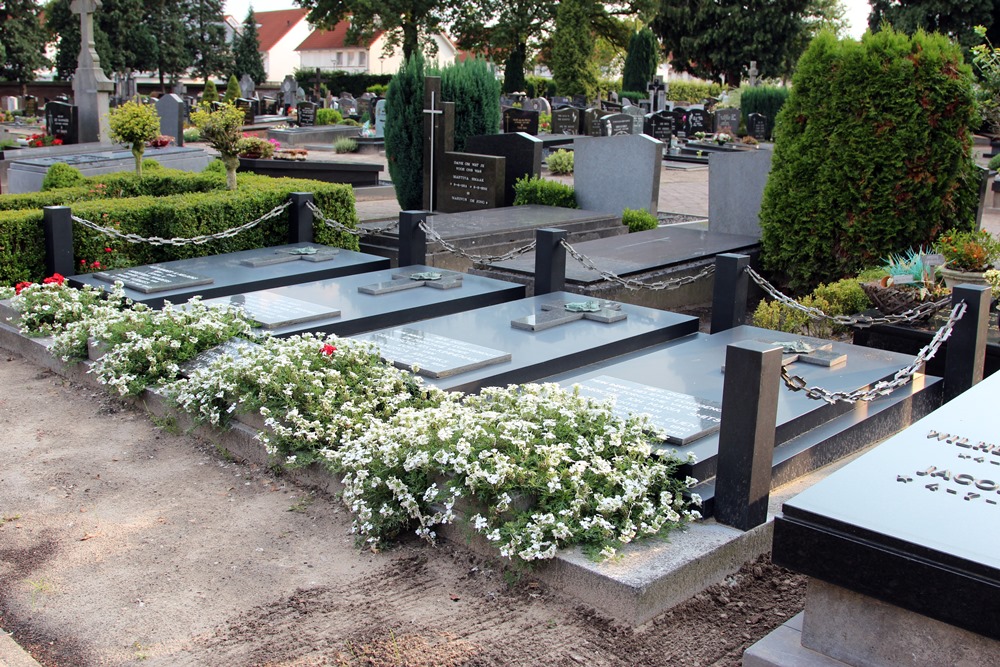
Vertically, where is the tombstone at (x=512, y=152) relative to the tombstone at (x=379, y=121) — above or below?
below

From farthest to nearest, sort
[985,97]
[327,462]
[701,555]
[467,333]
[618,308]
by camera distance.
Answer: [985,97], [618,308], [467,333], [327,462], [701,555]

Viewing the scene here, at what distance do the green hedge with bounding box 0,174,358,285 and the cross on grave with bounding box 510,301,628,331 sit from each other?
10.7ft

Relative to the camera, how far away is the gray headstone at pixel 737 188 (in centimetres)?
948

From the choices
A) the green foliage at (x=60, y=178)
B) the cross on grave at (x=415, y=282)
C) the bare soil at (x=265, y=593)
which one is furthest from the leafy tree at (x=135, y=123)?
the bare soil at (x=265, y=593)

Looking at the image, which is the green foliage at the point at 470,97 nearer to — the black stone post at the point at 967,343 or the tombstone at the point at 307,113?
the black stone post at the point at 967,343

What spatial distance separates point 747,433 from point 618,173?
7865 mm

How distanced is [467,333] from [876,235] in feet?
12.2

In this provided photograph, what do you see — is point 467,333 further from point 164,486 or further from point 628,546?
point 628,546

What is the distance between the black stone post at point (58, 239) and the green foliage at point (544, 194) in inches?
220

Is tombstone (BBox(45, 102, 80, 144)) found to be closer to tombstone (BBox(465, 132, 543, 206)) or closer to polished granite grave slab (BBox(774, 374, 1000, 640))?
tombstone (BBox(465, 132, 543, 206))

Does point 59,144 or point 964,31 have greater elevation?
point 964,31

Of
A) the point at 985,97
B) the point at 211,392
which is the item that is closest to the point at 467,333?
the point at 211,392

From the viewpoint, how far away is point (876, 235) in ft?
25.5

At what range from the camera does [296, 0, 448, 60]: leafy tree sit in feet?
146
